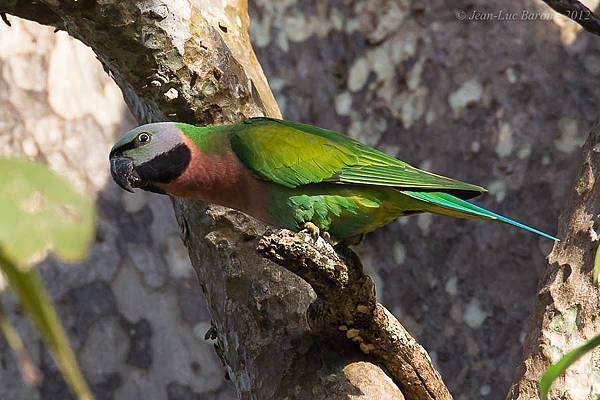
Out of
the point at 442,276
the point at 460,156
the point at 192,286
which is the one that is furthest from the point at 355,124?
the point at 192,286

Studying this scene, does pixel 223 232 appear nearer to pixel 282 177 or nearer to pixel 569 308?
pixel 282 177

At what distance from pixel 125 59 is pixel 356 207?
793 mm

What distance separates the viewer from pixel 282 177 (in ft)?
8.13

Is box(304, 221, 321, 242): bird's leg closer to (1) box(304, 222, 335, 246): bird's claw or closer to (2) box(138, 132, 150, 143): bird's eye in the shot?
(1) box(304, 222, 335, 246): bird's claw

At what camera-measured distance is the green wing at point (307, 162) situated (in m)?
2.44

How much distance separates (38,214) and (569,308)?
2.01 metres

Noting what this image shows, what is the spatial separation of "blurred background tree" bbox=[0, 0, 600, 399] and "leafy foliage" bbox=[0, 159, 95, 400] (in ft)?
10.6

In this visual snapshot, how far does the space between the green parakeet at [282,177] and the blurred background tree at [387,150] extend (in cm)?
115

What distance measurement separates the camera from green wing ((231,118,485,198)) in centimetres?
244

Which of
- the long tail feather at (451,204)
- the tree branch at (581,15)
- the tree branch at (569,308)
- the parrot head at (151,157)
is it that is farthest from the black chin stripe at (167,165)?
the tree branch at (581,15)

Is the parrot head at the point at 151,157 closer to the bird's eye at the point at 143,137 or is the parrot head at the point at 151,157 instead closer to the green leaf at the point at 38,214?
the bird's eye at the point at 143,137

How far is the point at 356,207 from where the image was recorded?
246 cm

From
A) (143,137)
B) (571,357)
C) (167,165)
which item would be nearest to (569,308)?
(167,165)

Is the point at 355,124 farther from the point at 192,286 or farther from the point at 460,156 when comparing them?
the point at 192,286
